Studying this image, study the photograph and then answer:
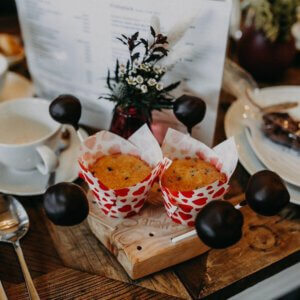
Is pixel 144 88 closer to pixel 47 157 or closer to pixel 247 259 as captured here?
pixel 47 157

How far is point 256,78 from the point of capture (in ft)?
3.35

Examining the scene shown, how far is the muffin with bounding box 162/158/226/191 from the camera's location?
0.60m

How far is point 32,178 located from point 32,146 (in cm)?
8

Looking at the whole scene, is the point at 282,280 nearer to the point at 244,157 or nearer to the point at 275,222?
the point at 275,222

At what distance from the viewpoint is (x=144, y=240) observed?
23.0 inches

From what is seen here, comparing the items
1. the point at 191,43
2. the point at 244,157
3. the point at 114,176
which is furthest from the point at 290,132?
the point at 114,176

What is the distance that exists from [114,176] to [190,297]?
0.21m

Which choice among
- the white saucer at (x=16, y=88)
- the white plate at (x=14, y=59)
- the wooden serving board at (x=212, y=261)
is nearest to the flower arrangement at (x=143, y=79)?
the wooden serving board at (x=212, y=261)

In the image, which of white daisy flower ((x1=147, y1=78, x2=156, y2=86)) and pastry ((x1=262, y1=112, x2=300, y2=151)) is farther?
pastry ((x1=262, y1=112, x2=300, y2=151))

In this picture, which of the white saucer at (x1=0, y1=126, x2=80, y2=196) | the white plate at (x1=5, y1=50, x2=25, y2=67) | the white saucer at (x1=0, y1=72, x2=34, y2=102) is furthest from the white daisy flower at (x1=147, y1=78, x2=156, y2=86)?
the white plate at (x1=5, y1=50, x2=25, y2=67)

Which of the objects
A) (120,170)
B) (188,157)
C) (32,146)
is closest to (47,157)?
(32,146)

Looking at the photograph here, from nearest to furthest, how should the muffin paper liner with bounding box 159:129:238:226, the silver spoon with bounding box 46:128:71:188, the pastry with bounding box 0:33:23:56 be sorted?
the muffin paper liner with bounding box 159:129:238:226 → the silver spoon with bounding box 46:128:71:188 → the pastry with bounding box 0:33:23:56

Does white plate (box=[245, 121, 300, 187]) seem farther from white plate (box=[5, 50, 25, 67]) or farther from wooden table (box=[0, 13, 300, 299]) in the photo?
white plate (box=[5, 50, 25, 67])

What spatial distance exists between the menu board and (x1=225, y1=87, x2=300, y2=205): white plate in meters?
0.07
